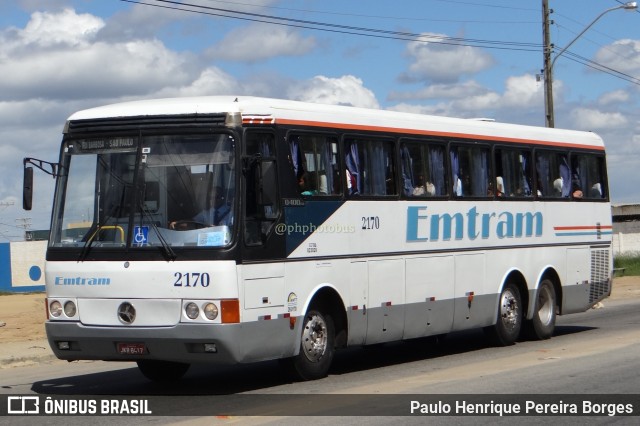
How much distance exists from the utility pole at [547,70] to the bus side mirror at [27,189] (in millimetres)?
24914

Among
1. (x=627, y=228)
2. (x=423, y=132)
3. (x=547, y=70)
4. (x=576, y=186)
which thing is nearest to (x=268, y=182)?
(x=423, y=132)

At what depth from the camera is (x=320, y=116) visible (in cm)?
1413

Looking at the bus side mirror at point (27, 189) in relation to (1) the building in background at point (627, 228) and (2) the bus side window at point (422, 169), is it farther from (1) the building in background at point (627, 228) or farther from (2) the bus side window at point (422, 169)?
(1) the building in background at point (627, 228)

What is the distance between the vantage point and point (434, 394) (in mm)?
12219

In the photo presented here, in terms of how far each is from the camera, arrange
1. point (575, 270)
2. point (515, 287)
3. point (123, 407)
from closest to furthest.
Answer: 1. point (123, 407)
2. point (515, 287)
3. point (575, 270)

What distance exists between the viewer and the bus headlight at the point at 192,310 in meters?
12.1

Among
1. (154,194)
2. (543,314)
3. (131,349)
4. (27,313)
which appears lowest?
(27,313)

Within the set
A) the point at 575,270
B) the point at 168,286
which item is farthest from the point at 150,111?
the point at 575,270

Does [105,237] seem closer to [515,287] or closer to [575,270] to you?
[515,287]

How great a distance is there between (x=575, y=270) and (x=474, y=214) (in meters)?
3.60

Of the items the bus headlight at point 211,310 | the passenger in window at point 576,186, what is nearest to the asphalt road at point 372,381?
the bus headlight at point 211,310

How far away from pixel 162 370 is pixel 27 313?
16.1 meters

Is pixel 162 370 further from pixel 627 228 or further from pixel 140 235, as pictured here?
pixel 627 228

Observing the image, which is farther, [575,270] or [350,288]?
[575,270]
